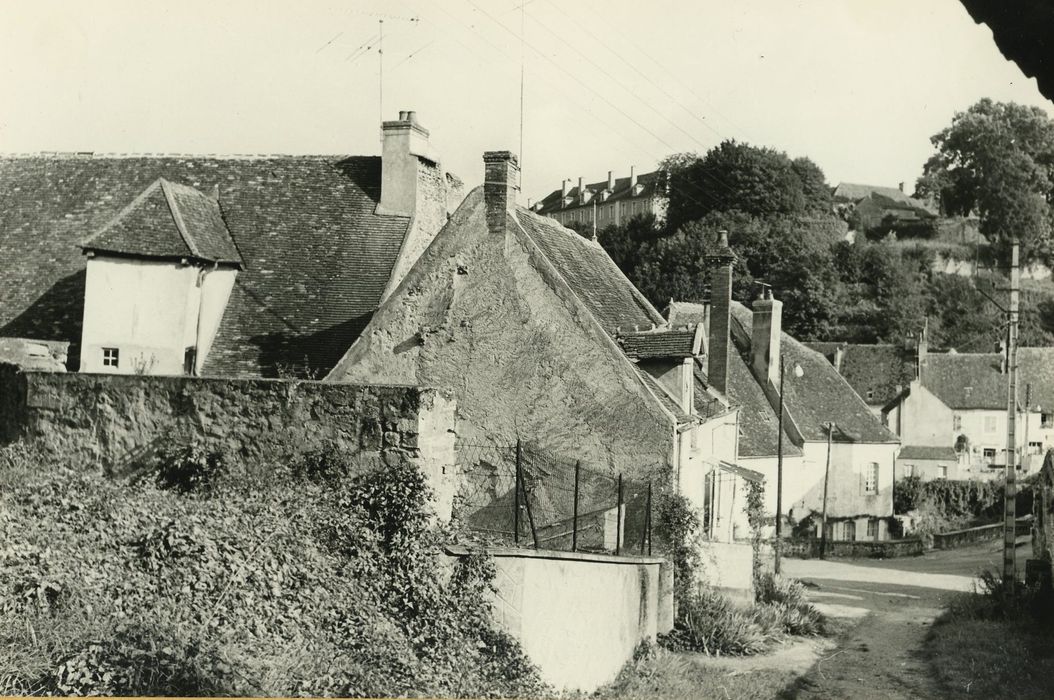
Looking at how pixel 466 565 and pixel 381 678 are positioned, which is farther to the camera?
pixel 466 565

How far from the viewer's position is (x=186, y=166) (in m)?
24.2

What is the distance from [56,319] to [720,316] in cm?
1930

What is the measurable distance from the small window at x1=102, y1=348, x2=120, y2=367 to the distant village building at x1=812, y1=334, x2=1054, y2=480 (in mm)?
45522

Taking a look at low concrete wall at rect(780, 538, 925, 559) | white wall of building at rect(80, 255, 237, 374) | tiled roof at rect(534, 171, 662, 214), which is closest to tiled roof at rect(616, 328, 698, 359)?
white wall of building at rect(80, 255, 237, 374)

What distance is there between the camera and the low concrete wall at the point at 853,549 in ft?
127

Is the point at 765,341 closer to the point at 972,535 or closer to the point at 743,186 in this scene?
the point at 972,535

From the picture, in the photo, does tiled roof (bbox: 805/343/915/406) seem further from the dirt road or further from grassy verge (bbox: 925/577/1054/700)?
grassy verge (bbox: 925/577/1054/700)

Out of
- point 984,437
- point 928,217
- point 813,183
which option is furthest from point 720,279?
point 928,217

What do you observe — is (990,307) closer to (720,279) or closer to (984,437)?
(984,437)

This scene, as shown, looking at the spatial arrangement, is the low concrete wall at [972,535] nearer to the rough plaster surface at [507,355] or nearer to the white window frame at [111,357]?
the rough plaster surface at [507,355]

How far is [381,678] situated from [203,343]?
44.1 ft

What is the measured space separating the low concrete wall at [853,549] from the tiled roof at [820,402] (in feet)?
15.7

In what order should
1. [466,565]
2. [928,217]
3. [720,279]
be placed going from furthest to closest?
[928,217] → [720,279] → [466,565]

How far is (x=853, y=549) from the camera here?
39250 mm
